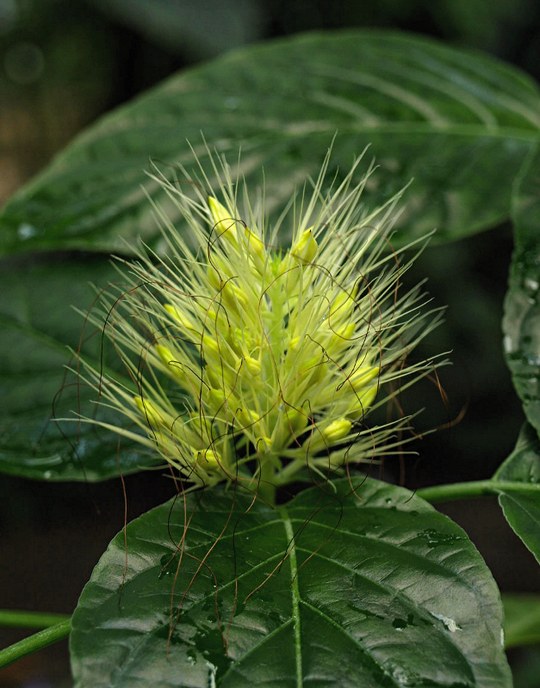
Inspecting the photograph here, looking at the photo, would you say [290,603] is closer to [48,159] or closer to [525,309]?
[525,309]

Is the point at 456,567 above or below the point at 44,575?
above

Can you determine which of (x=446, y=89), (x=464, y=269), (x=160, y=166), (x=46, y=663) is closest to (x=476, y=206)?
(x=446, y=89)

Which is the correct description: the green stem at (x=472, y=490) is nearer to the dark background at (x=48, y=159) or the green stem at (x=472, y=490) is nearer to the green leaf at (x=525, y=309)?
the green leaf at (x=525, y=309)

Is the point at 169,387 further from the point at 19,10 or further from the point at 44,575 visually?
the point at 44,575

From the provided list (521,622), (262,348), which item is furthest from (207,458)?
(521,622)

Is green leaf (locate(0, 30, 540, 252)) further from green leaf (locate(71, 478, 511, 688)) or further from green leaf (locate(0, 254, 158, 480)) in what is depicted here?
green leaf (locate(71, 478, 511, 688))

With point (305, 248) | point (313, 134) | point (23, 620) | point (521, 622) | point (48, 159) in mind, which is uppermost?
point (48, 159)

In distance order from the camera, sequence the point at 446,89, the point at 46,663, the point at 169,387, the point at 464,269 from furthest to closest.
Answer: the point at 464,269
the point at 46,663
the point at 446,89
the point at 169,387
